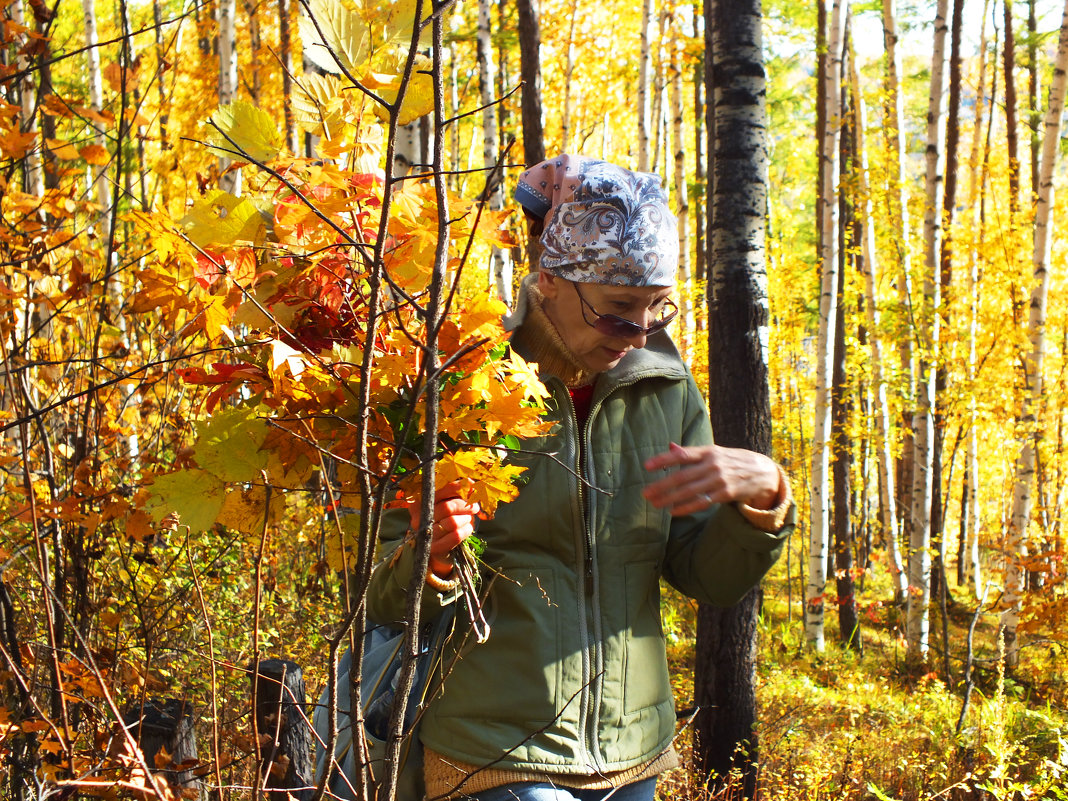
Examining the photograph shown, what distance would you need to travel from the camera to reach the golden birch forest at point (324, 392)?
109cm

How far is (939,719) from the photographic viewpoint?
5516 mm

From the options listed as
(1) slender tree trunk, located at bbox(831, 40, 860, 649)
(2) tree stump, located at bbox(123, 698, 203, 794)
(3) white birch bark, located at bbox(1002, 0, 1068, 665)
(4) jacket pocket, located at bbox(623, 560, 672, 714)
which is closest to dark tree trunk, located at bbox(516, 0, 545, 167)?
(1) slender tree trunk, located at bbox(831, 40, 860, 649)

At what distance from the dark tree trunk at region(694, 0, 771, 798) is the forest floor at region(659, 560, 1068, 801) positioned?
646 millimetres

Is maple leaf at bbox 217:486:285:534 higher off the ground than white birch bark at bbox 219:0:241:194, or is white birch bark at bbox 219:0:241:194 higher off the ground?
white birch bark at bbox 219:0:241:194

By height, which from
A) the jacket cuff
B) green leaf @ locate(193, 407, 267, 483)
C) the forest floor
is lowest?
the forest floor

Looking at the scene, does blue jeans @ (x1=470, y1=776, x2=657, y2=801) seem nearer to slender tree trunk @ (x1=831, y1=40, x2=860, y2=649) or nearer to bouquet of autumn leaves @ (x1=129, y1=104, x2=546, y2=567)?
bouquet of autumn leaves @ (x1=129, y1=104, x2=546, y2=567)

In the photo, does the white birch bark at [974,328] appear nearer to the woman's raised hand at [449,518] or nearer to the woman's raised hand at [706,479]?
the woman's raised hand at [706,479]

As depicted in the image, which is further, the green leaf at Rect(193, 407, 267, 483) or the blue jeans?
the blue jeans

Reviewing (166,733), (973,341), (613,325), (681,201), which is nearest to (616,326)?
(613,325)

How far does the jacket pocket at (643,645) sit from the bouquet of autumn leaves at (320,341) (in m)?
0.61

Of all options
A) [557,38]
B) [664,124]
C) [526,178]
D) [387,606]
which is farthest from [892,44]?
[387,606]

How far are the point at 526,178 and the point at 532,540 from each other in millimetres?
771

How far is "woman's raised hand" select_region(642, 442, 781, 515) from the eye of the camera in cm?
138

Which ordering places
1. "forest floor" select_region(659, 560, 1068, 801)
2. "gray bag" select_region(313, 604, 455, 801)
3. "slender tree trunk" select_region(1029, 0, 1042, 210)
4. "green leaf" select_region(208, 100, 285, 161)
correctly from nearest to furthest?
"green leaf" select_region(208, 100, 285, 161), "gray bag" select_region(313, 604, 455, 801), "forest floor" select_region(659, 560, 1068, 801), "slender tree trunk" select_region(1029, 0, 1042, 210)
